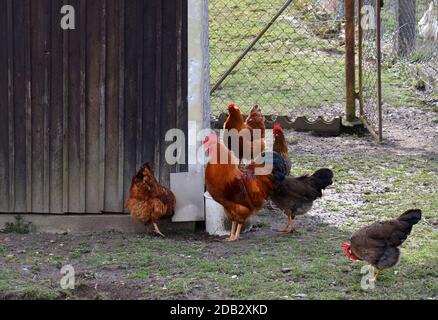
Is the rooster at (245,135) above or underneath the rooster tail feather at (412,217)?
above

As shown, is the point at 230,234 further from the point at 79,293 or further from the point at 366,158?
the point at 366,158

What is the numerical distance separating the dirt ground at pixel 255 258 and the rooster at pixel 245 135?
68cm

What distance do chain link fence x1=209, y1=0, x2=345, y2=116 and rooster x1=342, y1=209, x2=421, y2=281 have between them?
673 centimetres

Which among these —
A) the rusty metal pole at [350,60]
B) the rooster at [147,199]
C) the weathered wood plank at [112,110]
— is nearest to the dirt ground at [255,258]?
the rooster at [147,199]

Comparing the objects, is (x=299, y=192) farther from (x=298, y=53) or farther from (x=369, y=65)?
(x=298, y=53)

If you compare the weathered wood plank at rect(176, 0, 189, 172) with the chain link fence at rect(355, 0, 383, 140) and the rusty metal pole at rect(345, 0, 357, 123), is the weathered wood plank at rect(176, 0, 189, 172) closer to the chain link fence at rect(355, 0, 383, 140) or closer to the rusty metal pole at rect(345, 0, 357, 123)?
the chain link fence at rect(355, 0, 383, 140)

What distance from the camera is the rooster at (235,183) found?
24.5 feet

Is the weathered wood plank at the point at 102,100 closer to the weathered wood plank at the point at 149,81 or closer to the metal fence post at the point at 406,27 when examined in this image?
the weathered wood plank at the point at 149,81

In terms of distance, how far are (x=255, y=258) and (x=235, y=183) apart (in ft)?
2.88

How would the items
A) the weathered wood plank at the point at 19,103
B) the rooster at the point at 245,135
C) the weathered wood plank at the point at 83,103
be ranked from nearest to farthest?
1. the weathered wood plank at the point at 83,103
2. the weathered wood plank at the point at 19,103
3. the rooster at the point at 245,135

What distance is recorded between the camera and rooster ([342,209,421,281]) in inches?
248

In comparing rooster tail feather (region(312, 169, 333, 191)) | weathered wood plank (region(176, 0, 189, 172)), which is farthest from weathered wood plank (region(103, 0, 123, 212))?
rooster tail feather (region(312, 169, 333, 191))

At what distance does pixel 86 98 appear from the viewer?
7.96m
